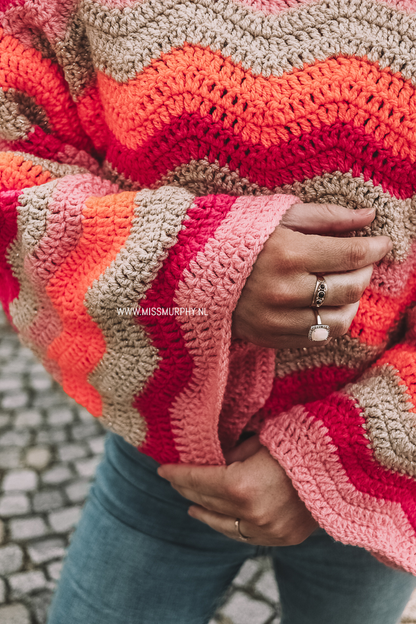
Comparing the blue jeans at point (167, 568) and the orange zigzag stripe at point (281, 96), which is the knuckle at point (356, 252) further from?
the blue jeans at point (167, 568)

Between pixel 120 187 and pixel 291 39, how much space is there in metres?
0.37

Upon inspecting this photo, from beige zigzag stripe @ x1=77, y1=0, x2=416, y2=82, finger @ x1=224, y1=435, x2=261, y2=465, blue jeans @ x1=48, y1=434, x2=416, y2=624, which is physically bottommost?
blue jeans @ x1=48, y1=434, x2=416, y2=624

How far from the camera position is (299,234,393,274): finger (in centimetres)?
71

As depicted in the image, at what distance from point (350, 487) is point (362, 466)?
4 cm

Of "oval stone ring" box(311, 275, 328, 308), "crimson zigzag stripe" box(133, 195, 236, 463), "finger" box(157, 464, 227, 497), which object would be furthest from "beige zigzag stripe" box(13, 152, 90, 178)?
"finger" box(157, 464, 227, 497)

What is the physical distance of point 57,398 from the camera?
10.3ft

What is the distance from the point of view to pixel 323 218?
74cm

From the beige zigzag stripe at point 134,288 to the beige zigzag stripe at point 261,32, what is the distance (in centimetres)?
22

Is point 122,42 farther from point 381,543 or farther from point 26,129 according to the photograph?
point 381,543

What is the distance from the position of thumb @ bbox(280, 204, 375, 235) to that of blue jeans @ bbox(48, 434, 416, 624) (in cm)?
64

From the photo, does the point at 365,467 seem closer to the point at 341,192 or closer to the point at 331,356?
the point at 331,356

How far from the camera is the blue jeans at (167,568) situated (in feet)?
3.44

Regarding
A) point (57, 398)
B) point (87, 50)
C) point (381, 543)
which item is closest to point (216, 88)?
point (87, 50)

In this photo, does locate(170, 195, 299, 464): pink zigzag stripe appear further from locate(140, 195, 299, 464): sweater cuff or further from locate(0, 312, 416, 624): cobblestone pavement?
locate(0, 312, 416, 624): cobblestone pavement
